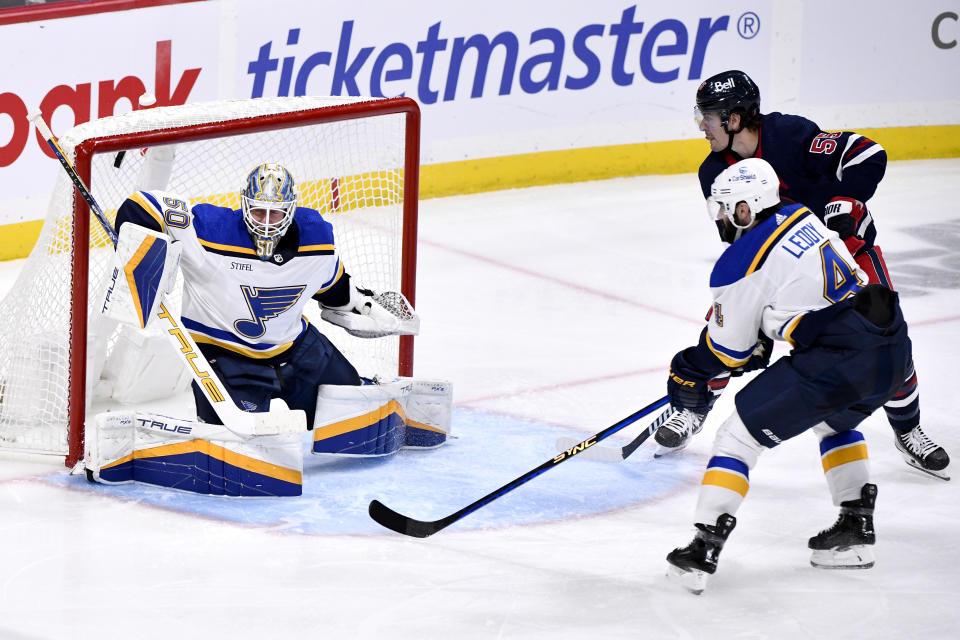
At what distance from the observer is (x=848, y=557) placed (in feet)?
11.5

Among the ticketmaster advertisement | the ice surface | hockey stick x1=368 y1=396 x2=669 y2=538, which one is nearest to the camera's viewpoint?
the ice surface

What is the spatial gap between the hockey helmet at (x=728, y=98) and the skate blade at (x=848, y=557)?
1.27 meters

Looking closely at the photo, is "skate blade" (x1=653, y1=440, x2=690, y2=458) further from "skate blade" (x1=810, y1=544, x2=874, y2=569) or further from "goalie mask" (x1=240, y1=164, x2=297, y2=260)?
"goalie mask" (x1=240, y1=164, x2=297, y2=260)

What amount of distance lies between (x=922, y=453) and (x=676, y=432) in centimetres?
69

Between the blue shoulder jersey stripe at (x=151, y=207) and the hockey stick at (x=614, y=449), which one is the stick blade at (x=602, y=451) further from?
the blue shoulder jersey stripe at (x=151, y=207)

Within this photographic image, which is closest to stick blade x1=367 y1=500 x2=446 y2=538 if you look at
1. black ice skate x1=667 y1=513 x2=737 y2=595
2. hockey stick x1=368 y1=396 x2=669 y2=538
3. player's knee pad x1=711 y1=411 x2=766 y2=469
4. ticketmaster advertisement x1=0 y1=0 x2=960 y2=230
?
hockey stick x1=368 y1=396 x2=669 y2=538

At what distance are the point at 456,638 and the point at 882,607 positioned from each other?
0.96 meters

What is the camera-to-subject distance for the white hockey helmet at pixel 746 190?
3.29m

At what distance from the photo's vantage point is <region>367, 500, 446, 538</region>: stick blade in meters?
3.61

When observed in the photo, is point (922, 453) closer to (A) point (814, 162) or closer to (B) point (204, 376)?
(A) point (814, 162)

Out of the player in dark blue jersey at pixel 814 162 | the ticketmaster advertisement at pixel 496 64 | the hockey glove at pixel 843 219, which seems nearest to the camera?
the hockey glove at pixel 843 219

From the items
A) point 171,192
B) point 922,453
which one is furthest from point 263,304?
point 922,453

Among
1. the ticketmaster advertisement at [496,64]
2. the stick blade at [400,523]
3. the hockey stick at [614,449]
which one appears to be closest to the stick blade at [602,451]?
the hockey stick at [614,449]

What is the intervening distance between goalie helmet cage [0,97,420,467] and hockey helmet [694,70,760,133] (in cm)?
94
